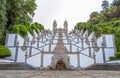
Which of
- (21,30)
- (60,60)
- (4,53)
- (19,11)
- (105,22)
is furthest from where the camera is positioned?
(105,22)

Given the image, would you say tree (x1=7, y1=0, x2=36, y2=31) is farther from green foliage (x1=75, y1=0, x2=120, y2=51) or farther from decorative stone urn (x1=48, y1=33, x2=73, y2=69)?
decorative stone urn (x1=48, y1=33, x2=73, y2=69)

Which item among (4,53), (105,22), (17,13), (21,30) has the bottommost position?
(4,53)

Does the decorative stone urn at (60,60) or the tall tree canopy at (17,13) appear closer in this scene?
the decorative stone urn at (60,60)

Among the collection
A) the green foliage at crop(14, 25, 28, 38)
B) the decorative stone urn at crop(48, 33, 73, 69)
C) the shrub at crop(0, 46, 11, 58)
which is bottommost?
the decorative stone urn at crop(48, 33, 73, 69)

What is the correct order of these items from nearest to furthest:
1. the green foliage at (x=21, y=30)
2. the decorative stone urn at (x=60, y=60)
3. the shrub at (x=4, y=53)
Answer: the decorative stone urn at (x=60, y=60) → the shrub at (x=4, y=53) → the green foliage at (x=21, y=30)

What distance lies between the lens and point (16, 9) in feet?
102

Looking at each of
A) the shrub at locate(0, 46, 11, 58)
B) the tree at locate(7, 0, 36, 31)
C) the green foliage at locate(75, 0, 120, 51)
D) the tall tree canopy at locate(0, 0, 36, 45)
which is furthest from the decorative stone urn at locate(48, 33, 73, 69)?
the green foliage at locate(75, 0, 120, 51)

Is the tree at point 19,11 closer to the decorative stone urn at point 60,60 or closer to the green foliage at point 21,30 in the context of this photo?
the green foliage at point 21,30

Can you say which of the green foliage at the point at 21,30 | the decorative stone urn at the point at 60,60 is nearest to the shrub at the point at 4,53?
the green foliage at the point at 21,30

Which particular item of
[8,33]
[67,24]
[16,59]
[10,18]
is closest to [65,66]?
[16,59]

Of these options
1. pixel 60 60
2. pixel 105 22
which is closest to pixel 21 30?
pixel 60 60

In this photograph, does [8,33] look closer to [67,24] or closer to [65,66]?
[65,66]

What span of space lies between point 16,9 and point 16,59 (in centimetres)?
816

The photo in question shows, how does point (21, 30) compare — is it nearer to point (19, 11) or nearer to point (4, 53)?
point (19, 11)
